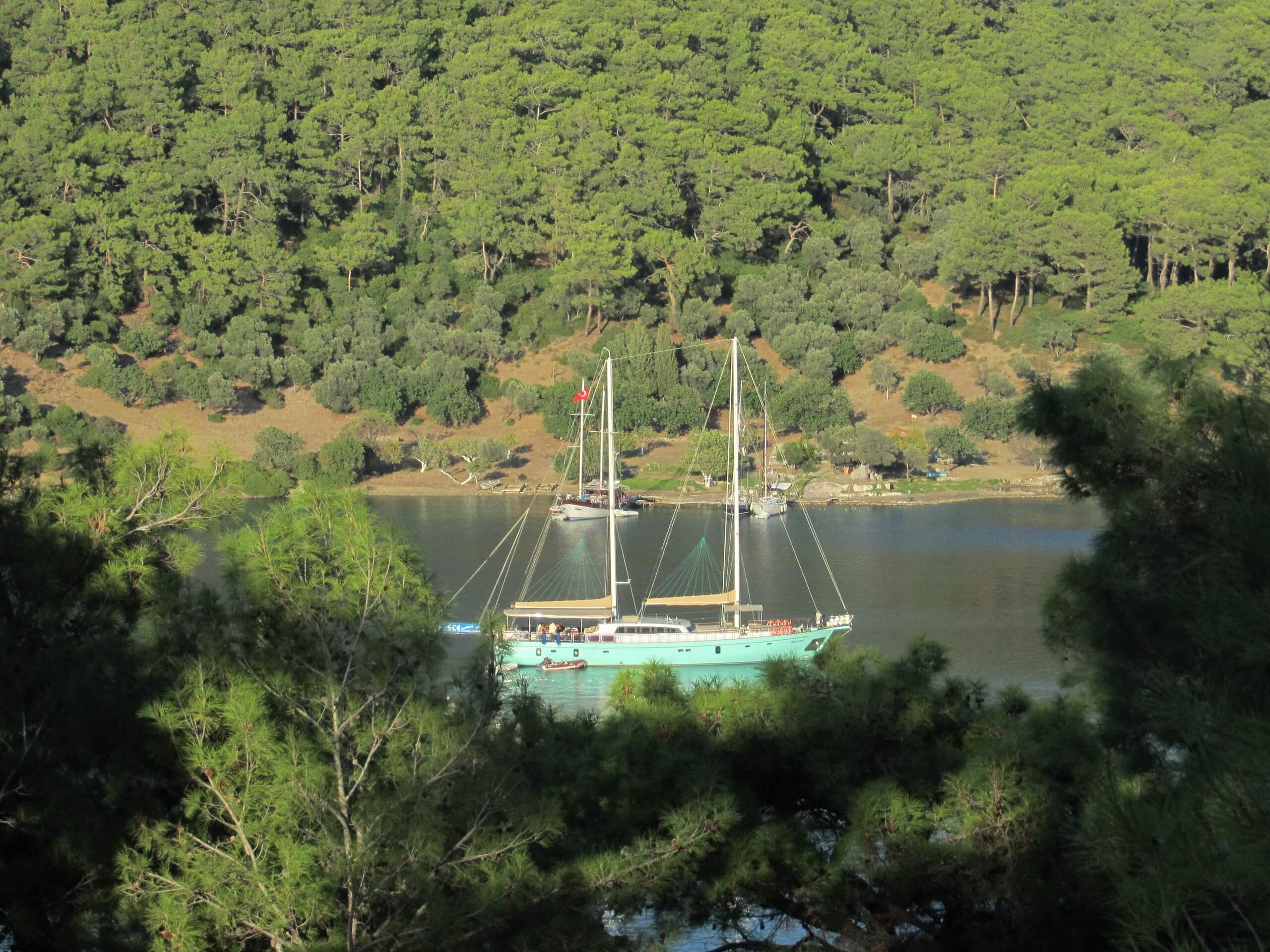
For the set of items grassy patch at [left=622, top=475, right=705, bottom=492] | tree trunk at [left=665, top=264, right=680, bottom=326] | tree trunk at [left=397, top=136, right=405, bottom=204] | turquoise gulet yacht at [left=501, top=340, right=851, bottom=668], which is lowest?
grassy patch at [left=622, top=475, right=705, bottom=492]

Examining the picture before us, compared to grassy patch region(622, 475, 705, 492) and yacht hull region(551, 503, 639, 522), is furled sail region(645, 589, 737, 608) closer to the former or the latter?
yacht hull region(551, 503, 639, 522)

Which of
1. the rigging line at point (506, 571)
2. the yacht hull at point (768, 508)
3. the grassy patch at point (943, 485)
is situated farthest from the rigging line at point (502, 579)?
the grassy patch at point (943, 485)

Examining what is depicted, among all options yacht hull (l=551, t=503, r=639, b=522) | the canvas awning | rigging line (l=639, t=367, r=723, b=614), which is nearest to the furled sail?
rigging line (l=639, t=367, r=723, b=614)

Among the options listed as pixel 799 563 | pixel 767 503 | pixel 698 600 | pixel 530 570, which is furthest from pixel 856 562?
pixel 767 503

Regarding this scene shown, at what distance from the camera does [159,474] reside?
656cm

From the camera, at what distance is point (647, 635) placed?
648 inches

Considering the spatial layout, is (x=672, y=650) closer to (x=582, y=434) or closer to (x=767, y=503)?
(x=582, y=434)

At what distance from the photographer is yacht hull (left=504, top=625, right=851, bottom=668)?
53.0 feet

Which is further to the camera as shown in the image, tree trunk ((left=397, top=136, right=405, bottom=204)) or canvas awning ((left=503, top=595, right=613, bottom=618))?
tree trunk ((left=397, top=136, right=405, bottom=204))

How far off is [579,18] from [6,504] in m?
33.2

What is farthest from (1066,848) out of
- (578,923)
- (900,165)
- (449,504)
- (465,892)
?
(900,165)

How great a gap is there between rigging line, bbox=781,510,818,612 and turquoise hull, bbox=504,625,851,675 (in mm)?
1663

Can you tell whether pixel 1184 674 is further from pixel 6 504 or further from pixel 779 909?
pixel 6 504

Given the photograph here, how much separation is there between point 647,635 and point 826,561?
473 cm
